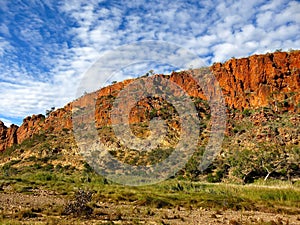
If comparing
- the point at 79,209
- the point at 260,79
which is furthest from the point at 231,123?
the point at 79,209

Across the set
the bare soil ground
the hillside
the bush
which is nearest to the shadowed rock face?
the hillside

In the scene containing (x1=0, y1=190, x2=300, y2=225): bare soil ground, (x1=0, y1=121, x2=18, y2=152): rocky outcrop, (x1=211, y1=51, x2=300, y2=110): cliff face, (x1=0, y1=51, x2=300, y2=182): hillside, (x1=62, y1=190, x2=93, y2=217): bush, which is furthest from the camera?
(x1=0, y1=121, x2=18, y2=152): rocky outcrop

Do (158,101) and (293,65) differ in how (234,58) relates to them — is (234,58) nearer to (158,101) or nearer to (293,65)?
(293,65)

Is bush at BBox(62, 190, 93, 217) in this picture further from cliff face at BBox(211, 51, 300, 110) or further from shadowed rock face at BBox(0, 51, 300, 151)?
cliff face at BBox(211, 51, 300, 110)

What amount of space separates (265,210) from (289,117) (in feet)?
146

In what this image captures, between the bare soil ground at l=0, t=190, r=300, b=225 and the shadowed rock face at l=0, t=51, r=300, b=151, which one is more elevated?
the shadowed rock face at l=0, t=51, r=300, b=151

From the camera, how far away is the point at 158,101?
2886 inches

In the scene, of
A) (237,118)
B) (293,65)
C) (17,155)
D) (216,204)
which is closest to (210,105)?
(237,118)

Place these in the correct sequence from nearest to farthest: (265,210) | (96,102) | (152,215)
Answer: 1. (152,215)
2. (265,210)
3. (96,102)

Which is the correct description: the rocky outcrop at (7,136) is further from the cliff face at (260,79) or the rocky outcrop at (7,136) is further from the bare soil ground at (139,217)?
the bare soil ground at (139,217)

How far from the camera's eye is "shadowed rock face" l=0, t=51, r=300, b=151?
69.7 metres

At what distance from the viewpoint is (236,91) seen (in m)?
77.6

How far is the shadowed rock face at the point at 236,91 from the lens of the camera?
69.7 m

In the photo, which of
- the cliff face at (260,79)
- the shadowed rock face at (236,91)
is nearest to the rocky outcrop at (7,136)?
the shadowed rock face at (236,91)
